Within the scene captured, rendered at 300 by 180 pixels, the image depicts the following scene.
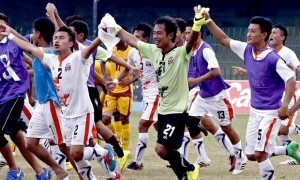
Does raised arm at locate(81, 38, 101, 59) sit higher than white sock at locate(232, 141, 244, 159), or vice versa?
raised arm at locate(81, 38, 101, 59)

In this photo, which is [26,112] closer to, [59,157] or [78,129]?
[59,157]

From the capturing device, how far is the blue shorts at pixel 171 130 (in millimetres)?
11052

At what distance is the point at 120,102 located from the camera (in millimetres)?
16016

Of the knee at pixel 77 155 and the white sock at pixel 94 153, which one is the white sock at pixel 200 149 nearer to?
the white sock at pixel 94 153

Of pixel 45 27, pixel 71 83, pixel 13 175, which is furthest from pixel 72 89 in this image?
pixel 13 175

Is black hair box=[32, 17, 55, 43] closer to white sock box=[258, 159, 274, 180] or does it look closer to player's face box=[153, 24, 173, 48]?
player's face box=[153, 24, 173, 48]

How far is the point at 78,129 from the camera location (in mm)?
10852

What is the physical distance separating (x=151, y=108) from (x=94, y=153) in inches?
121

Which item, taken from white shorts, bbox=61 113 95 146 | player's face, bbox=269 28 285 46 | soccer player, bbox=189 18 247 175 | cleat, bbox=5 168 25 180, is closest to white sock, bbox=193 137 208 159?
soccer player, bbox=189 18 247 175

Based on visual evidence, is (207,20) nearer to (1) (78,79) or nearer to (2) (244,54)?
(2) (244,54)

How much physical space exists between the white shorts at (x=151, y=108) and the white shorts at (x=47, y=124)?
3.13 metres

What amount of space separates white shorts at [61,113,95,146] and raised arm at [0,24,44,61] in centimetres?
86

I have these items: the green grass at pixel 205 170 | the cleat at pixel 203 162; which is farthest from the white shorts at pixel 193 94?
the green grass at pixel 205 170

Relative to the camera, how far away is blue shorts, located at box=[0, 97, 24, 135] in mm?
11539
